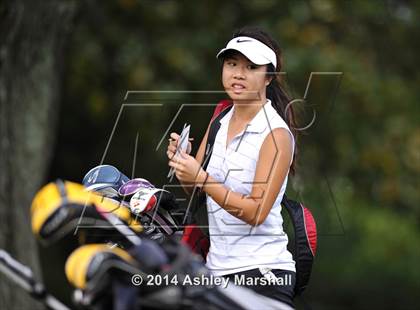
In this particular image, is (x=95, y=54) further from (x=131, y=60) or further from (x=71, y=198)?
(x=71, y=198)

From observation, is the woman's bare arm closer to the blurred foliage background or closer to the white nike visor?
the white nike visor

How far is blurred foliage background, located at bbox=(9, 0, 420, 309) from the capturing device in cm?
1062

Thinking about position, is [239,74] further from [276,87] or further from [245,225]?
[245,225]

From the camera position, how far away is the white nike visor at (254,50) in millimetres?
4145

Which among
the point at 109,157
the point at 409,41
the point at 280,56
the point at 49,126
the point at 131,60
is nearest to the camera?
the point at 280,56

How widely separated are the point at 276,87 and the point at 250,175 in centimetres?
57

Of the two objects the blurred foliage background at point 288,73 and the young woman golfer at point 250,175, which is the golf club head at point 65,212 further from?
the blurred foliage background at point 288,73

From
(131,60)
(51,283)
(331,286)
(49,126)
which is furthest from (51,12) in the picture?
(331,286)

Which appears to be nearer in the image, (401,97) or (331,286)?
(401,97)

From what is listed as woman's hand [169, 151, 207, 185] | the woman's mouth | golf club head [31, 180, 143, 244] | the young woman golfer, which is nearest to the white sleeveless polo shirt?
the young woman golfer

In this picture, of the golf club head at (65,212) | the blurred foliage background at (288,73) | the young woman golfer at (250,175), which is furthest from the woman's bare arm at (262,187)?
the blurred foliage background at (288,73)

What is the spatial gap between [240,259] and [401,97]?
8769mm

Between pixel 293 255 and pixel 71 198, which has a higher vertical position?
pixel 71 198

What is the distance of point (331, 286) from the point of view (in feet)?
50.7
